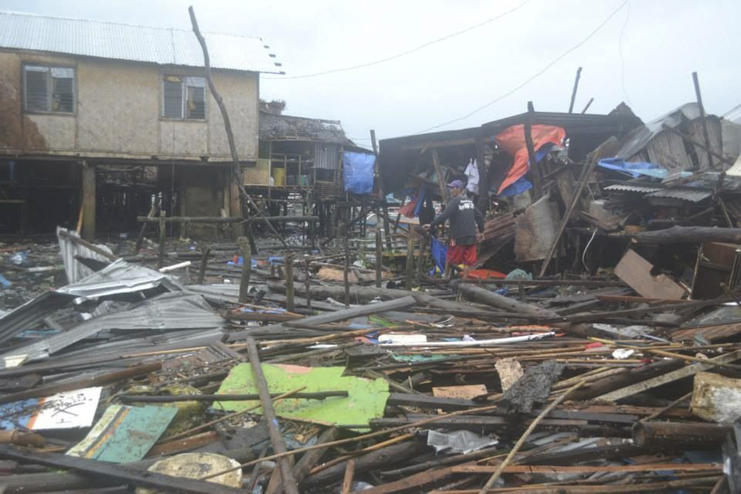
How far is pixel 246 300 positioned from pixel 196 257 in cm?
645

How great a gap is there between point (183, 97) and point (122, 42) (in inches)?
106

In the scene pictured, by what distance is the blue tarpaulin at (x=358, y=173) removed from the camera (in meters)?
22.8

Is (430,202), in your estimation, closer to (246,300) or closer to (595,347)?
(246,300)

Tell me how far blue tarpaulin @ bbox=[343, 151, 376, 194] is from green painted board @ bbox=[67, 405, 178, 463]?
63.7ft

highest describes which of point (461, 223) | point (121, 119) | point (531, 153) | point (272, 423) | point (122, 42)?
point (122, 42)

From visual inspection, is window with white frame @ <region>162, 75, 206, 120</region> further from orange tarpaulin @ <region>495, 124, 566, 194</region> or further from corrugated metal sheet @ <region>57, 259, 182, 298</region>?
corrugated metal sheet @ <region>57, 259, 182, 298</region>

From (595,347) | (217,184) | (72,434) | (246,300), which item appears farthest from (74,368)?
(217,184)

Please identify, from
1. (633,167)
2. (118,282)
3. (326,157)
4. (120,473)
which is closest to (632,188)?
(633,167)

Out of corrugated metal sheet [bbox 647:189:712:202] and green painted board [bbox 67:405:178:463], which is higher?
corrugated metal sheet [bbox 647:189:712:202]

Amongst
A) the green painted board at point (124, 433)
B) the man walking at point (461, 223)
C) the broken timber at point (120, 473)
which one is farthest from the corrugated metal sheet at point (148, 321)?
the man walking at point (461, 223)

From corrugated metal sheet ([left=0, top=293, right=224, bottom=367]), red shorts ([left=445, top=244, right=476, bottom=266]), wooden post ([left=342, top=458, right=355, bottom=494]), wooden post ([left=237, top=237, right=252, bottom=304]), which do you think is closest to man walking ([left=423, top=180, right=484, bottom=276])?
red shorts ([left=445, top=244, right=476, bottom=266])

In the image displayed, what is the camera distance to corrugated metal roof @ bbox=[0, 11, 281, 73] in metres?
16.9

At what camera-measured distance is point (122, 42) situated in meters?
17.9

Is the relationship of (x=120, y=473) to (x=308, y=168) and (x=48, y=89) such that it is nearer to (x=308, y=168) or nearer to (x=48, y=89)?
(x=48, y=89)
